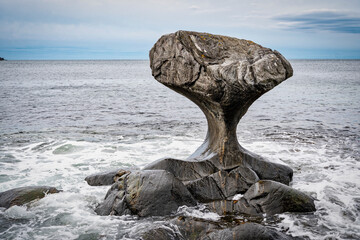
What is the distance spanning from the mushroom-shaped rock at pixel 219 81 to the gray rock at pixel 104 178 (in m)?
0.95

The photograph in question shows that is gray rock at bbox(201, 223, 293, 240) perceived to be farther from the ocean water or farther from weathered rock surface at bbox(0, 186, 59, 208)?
weathered rock surface at bbox(0, 186, 59, 208)

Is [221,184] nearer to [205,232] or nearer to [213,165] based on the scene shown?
[213,165]

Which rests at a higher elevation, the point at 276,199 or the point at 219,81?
the point at 219,81

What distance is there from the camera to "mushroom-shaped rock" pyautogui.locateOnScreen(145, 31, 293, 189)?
6.73 m

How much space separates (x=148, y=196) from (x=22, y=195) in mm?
2398

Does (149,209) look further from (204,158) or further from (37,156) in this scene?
(37,156)

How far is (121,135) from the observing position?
12578 millimetres

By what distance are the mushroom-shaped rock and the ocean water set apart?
1.22 m

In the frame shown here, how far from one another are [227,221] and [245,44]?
3.67 metres

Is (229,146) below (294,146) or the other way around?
the other way around

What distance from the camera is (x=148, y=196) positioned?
6.07 metres

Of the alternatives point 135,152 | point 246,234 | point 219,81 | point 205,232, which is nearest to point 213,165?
point 219,81

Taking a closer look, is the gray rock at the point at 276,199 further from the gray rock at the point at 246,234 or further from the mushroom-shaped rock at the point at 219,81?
the gray rock at the point at 246,234

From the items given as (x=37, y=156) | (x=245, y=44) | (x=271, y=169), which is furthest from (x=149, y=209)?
(x=37, y=156)
